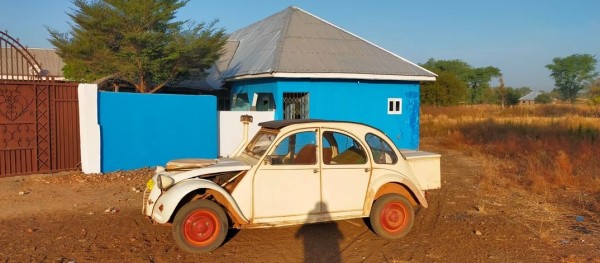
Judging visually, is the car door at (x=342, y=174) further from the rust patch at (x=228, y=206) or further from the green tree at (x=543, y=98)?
the green tree at (x=543, y=98)

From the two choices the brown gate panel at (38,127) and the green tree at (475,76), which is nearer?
the brown gate panel at (38,127)

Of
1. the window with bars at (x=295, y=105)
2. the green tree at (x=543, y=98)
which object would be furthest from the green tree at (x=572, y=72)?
the window with bars at (x=295, y=105)

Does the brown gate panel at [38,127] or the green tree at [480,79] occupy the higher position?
the green tree at [480,79]

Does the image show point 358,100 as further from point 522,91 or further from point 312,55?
point 522,91

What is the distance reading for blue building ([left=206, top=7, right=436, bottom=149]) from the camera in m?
14.9

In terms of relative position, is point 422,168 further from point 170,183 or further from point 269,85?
point 269,85

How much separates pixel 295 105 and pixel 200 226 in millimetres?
9869

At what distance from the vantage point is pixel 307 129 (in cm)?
665

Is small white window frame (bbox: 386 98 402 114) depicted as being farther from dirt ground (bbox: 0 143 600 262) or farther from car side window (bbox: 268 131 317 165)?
car side window (bbox: 268 131 317 165)

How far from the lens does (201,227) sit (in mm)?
6156

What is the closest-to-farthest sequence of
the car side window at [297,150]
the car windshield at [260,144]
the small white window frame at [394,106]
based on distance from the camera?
the car side window at [297,150]
the car windshield at [260,144]
the small white window frame at [394,106]

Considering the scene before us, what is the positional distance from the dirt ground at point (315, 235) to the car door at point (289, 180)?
507mm

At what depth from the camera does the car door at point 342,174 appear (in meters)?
6.57

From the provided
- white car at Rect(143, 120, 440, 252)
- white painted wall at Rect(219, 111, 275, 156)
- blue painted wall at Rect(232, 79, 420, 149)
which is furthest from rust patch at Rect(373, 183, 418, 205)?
blue painted wall at Rect(232, 79, 420, 149)
